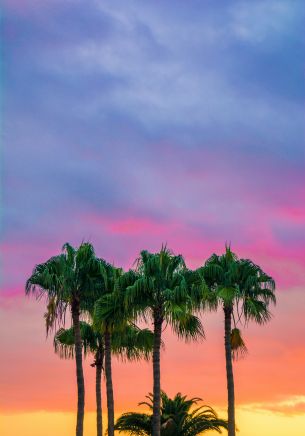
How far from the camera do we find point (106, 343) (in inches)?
2571

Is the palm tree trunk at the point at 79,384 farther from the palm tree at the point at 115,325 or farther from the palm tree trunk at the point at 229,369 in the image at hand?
the palm tree trunk at the point at 229,369

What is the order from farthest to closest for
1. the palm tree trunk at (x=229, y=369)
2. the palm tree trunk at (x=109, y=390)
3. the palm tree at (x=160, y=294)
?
the palm tree trunk at (x=109, y=390) → the palm tree trunk at (x=229, y=369) → the palm tree at (x=160, y=294)

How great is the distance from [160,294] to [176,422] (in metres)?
21.9

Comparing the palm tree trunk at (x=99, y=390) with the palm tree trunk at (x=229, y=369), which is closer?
the palm tree trunk at (x=229, y=369)

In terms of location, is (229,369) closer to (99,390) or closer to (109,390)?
(109,390)

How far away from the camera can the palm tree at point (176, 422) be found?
73.8 m

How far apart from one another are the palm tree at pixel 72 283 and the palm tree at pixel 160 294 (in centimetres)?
354

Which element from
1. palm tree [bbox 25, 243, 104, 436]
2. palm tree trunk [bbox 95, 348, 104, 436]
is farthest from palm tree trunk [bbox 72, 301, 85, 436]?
palm tree trunk [bbox 95, 348, 104, 436]

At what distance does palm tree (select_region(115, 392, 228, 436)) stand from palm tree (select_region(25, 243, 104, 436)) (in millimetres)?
16816

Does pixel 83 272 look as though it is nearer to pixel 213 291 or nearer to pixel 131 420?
pixel 213 291

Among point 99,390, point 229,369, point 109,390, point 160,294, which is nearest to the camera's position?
point 160,294

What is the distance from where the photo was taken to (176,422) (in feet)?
244

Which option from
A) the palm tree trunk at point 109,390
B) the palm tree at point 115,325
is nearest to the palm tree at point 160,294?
the palm tree at point 115,325

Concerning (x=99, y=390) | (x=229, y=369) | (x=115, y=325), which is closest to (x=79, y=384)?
(x=115, y=325)
